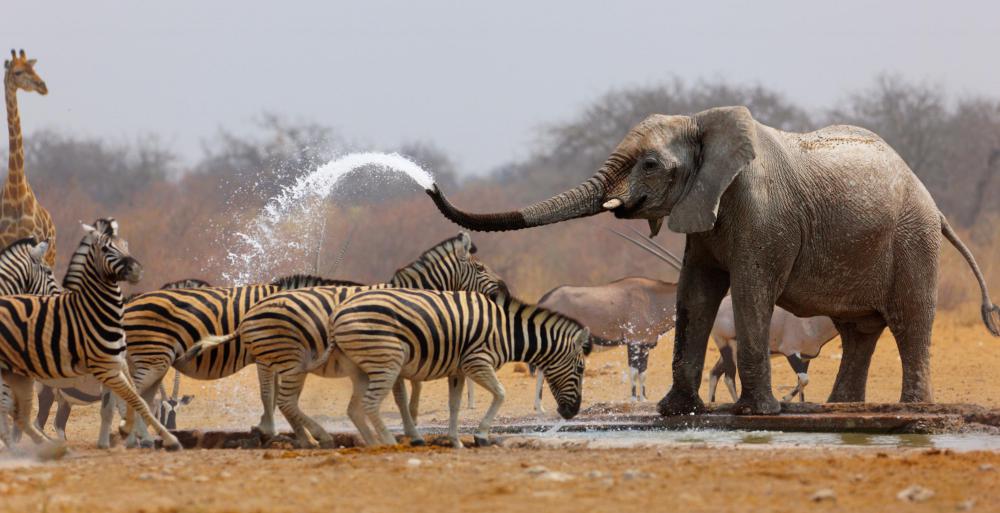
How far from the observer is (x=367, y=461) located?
26.8 feet

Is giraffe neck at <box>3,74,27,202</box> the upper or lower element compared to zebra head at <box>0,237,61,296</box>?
upper

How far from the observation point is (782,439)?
10109 mm

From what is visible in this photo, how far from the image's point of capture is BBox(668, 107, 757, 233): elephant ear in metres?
11.1

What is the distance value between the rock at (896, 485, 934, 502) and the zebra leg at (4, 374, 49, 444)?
221 inches

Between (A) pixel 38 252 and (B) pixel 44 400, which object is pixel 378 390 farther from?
(B) pixel 44 400

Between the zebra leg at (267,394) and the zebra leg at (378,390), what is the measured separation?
2.54ft

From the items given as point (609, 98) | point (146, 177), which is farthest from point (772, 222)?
point (609, 98)

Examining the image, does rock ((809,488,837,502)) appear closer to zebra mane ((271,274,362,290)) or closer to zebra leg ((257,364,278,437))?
zebra leg ((257,364,278,437))

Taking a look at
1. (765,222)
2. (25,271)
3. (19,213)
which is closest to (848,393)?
(765,222)

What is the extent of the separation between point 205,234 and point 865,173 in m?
17.2

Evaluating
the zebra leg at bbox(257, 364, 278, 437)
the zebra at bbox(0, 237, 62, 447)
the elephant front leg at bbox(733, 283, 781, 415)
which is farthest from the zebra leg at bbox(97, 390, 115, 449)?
the elephant front leg at bbox(733, 283, 781, 415)

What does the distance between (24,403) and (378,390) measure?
237 centimetres

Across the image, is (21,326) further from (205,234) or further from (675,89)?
(675,89)

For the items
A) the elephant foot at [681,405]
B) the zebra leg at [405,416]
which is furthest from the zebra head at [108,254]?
the elephant foot at [681,405]
